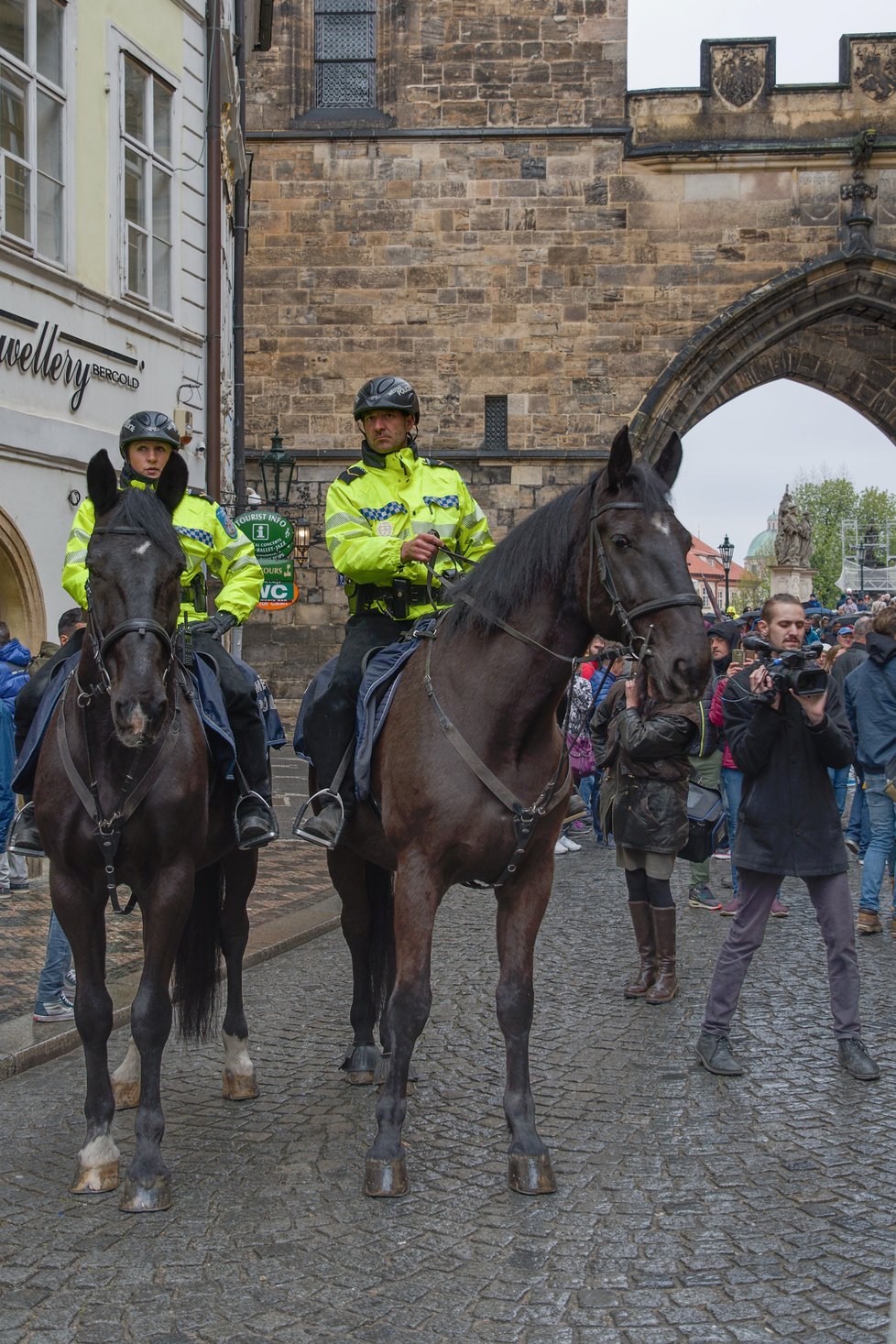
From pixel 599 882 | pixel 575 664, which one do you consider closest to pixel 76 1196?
pixel 575 664

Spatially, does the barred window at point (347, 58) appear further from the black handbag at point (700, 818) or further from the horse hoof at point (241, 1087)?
the horse hoof at point (241, 1087)

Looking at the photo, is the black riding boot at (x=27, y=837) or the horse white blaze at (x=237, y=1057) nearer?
the black riding boot at (x=27, y=837)

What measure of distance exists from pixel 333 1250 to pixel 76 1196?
2.96 ft

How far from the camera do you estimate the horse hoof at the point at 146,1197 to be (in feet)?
13.1

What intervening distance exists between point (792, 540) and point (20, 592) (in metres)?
29.4

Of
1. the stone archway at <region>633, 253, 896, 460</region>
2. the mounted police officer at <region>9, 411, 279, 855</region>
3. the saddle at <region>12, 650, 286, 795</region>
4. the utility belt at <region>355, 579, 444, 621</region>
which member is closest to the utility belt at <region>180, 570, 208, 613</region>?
the mounted police officer at <region>9, 411, 279, 855</region>

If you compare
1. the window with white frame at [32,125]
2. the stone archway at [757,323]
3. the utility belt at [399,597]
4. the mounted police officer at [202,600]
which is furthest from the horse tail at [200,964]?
the stone archway at [757,323]

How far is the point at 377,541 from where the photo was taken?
Result: 190 inches

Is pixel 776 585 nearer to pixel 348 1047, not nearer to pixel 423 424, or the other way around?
pixel 423 424

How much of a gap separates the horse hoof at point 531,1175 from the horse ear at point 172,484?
2299mm

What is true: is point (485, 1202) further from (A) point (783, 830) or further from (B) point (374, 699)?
(A) point (783, 830)

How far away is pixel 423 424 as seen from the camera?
2203 cm

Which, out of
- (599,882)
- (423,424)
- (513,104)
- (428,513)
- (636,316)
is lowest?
(599,882)

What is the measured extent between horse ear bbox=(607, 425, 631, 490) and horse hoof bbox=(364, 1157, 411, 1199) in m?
2.10
